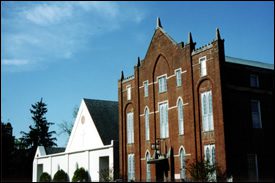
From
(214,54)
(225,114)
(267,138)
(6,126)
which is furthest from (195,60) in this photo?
(6,126)

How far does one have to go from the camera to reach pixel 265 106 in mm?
33656

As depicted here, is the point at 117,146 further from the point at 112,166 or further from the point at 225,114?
the point at 225,114

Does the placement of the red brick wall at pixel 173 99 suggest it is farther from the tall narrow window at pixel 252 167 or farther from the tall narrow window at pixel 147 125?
the tall narrow window at pixel 252 167

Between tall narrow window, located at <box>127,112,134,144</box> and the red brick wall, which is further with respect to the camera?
tall narrow window, located at <box>127,112,134,144</box>

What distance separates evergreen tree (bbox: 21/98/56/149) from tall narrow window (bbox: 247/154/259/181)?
55091mm

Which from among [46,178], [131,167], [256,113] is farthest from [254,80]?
[46,178]

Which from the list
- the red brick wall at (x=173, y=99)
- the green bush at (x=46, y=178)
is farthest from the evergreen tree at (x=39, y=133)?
the red brick wall at (x=173, y=99)

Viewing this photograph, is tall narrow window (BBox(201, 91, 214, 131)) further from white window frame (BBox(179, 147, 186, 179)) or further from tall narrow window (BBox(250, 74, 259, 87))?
tall narrow window (BBox(250, 74, 259, 87))

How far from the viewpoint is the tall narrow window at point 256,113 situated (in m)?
32.7

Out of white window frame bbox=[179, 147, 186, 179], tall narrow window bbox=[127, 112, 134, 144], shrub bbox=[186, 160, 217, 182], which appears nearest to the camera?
shrub bbox=[186, 160, 217, 182]

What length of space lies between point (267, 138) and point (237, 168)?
13.8 feet

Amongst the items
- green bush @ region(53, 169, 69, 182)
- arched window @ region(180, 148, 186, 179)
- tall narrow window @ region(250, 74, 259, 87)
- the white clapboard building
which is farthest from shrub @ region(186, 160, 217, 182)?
green bush @ region(53, 169, 69, 182)

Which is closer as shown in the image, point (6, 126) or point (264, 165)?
point (264, 165)

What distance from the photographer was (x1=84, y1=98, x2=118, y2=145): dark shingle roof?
48.7 m
